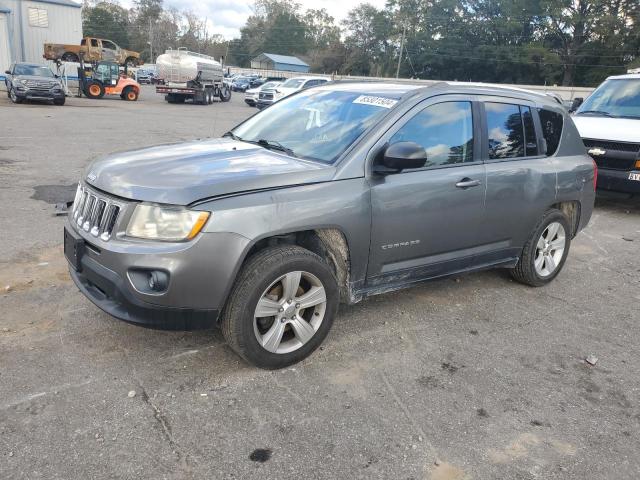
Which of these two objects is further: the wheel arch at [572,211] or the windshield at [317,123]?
the wheel arch at [572,211]

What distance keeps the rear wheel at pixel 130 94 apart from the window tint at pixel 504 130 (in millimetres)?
27760

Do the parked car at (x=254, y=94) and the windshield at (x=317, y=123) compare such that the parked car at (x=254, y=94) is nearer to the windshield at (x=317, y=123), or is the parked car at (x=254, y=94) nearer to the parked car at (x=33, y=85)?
the parked car at (x=33, y=85)

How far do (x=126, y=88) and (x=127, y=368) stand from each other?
28.4m

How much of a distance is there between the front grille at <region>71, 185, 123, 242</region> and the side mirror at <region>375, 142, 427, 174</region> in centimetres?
167

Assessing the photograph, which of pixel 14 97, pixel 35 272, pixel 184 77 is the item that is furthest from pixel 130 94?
pixel 35 272

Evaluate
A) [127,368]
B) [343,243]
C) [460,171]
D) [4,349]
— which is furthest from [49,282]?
[460,171]

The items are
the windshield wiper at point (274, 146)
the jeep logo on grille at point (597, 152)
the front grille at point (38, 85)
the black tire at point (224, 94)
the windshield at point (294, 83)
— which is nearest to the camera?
the windshield wiper at point (274, 146)

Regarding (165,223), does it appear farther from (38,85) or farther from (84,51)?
(84,51)

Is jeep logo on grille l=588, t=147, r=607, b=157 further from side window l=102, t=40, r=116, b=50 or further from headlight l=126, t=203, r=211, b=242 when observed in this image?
side window l=102, t=40, r=116, b=50

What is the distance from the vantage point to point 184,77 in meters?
29.2

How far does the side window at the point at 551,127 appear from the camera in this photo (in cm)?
482

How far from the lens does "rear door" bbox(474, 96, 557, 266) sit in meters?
4.27

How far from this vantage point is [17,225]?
5.91m

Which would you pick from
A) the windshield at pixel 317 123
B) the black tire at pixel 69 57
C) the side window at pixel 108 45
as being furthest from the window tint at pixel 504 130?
the side window at pixel 108 45
